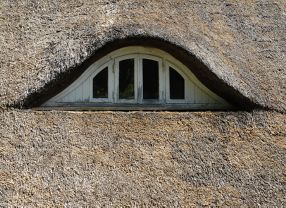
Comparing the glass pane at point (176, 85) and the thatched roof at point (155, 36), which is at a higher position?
the thatched roof at point (155, 36)

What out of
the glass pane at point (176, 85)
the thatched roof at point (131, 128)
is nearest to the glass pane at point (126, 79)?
the thatched roof at point (131, 128)

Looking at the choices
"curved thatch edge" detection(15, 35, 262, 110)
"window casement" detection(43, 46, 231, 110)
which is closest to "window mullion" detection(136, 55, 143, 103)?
"window casement" detection(43, 46, 231, 110)

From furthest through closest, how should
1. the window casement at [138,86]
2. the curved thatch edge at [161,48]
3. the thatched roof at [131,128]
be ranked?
the window casement at [138,86]
the curved thatch edge at [161,48]
the thatched roof at [131,128]

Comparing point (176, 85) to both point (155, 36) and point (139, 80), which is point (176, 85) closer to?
point (139, 80)

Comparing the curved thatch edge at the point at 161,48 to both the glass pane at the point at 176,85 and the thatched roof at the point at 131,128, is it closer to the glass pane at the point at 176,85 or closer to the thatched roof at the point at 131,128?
the thatched roof at the point at 131,128

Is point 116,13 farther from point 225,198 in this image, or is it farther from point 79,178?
point 225,198

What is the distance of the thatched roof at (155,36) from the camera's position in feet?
13.1

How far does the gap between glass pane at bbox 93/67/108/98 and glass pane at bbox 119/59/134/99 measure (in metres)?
0.14

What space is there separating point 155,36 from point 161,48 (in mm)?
192

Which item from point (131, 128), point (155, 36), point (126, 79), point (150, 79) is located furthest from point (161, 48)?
point (131, 128)

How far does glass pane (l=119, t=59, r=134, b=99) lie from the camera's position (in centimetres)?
431

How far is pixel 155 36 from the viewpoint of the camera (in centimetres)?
407

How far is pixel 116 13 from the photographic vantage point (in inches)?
173

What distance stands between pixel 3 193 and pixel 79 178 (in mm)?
595
